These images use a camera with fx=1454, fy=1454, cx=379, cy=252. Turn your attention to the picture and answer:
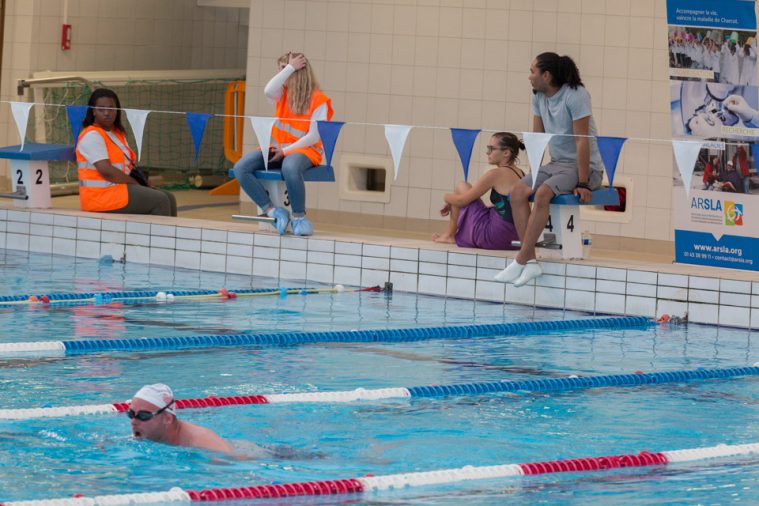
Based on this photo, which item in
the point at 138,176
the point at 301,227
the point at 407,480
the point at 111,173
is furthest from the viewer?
the point at 138,176

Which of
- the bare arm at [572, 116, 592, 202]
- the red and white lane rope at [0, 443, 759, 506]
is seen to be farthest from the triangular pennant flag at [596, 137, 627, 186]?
the red and white lane rope at [0, 443, 759, 506]

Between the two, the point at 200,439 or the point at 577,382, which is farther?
the point at 577,382

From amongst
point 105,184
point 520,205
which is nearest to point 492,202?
point 520,205

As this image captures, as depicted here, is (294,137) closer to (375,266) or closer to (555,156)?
(375,266)

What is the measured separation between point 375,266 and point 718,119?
2.51 meters

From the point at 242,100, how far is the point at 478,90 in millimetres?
3764

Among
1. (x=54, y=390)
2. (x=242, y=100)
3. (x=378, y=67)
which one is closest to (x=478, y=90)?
(x=378, y=67)

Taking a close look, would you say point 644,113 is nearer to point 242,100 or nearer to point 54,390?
point 242,100

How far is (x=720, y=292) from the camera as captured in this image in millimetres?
8906

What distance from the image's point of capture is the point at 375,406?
6.07 meters

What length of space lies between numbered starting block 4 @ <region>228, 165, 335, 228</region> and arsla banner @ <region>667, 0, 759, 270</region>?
8.16 feet

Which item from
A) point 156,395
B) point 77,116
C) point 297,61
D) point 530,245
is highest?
point 297,61

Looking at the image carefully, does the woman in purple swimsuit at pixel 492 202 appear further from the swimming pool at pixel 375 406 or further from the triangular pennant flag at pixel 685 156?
the triangular pennant flag at pixel 685 156

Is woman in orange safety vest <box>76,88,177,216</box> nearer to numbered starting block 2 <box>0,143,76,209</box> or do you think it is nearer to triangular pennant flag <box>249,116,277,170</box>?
numbered starting block 2 <box>0,143,76,209</box>
